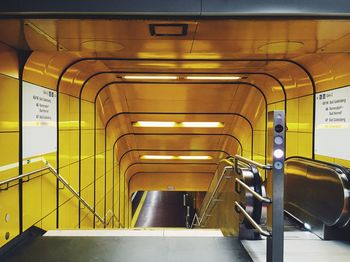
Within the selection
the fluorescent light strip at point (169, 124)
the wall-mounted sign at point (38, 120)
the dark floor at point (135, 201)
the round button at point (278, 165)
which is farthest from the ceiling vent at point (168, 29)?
the dark floor at point (135, 201)

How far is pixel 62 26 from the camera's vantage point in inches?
112

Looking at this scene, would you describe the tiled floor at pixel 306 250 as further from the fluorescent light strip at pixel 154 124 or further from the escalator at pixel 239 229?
the fluorescent light strip at pixel 154 124

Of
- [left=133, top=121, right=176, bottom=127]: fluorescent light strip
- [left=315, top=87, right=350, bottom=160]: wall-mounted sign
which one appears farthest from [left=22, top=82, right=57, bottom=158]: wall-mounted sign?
[left=133, top=121, right=176, bottom=127]: fluorescent light strip

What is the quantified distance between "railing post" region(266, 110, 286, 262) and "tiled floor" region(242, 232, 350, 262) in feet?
1.47

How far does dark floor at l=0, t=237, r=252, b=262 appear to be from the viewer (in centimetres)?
302

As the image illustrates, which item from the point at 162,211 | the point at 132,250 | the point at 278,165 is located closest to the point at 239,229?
the point at 132,250

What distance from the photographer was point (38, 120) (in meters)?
4.28

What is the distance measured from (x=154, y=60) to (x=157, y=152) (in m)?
6.16

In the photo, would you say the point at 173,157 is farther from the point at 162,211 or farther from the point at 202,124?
the point at 162,211

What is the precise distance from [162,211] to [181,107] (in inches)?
510

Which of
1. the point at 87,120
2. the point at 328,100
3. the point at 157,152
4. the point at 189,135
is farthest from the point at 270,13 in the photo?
the point at 157,152

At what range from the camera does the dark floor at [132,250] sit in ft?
9.89

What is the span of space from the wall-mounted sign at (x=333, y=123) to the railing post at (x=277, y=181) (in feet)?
6.61

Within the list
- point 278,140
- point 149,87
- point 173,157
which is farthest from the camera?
point 173,157
